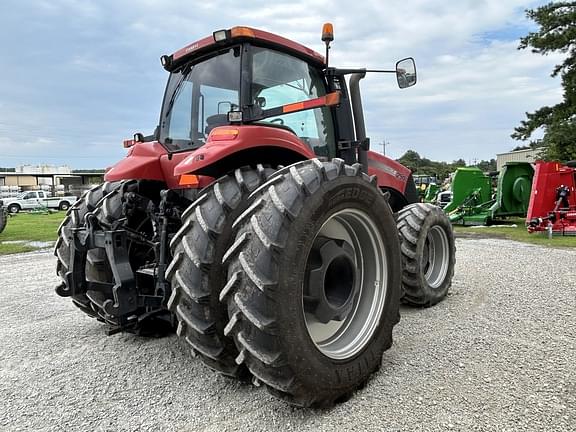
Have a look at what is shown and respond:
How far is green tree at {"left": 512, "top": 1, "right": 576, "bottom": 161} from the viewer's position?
16.9 metres

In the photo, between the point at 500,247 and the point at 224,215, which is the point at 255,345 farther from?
the point at 500,247

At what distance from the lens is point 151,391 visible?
8.46 feet

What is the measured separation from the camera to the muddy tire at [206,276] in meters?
2.26

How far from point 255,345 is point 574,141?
64.7 ft

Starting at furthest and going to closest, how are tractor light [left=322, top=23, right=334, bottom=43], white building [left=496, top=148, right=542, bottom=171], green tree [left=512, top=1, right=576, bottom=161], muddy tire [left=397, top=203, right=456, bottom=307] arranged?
1. white building [left=496, top=148, right=542, bottom=171]
2. green tree [left=512, top=1, right=576, bottom=161]
3. muddy tire [left=397, top=203, right=456, bottom=307]
4. tractor light [left=322, top=23, right=334, bottom=43]

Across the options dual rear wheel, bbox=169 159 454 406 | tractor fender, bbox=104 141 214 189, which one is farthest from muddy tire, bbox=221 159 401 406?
tractor fender, bbox=104 141 214 189

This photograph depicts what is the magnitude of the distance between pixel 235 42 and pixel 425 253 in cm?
292

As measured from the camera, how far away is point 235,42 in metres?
2.97

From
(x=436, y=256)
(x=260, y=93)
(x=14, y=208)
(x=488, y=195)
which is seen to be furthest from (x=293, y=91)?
(x=14, y=208)

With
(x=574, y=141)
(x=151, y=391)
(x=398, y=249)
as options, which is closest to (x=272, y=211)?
(x=398, y=249)

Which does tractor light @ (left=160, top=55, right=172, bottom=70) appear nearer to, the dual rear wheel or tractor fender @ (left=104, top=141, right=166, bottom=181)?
tractor fender @ (left=104, top=141, right=166, bottom=181)

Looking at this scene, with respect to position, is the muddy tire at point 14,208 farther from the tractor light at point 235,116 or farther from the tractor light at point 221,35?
the tractor light at point 235,116

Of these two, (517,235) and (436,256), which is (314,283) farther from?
(517,235)

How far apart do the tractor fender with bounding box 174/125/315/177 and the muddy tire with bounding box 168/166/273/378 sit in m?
0.21
